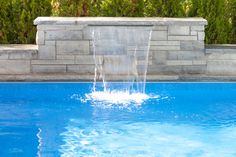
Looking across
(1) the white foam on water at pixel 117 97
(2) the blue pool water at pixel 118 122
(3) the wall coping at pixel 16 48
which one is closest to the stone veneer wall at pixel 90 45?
(3) the wall coping at pixel 16 48

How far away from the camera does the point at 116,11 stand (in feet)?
36.2

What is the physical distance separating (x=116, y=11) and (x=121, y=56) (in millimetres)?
1691

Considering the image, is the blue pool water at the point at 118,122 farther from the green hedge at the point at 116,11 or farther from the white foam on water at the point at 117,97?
the green hedge at the point at 116,11

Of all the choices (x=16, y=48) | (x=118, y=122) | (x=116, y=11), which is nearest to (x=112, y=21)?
(x=116, y=11)

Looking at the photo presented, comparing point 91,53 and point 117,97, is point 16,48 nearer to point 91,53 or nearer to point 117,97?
point 91,53

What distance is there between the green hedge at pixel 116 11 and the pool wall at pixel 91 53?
3.02ft

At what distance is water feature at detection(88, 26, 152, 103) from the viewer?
9.55 metres

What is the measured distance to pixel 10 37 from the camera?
10.8 meters

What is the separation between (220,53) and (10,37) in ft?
13.2

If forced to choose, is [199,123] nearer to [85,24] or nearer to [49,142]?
[49,142]

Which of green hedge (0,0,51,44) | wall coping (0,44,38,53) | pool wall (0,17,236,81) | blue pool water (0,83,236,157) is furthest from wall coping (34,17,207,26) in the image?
green hedge (0,0,51,44)

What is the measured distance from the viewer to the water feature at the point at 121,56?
31.3 ft

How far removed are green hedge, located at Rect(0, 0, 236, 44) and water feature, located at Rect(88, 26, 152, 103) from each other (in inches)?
60.5

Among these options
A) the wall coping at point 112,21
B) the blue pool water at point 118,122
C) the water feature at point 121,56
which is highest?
the wall coping at point 112,21
